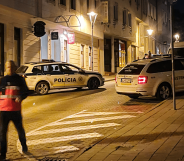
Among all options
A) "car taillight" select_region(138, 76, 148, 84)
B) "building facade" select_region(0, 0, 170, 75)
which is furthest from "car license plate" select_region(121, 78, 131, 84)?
"building facade" select_region(0, 0, 170, 75)

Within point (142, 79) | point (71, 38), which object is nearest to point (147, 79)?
point (142, 79)

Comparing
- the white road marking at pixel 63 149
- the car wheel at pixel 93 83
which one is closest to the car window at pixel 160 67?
the car wheel at pixel 93 83

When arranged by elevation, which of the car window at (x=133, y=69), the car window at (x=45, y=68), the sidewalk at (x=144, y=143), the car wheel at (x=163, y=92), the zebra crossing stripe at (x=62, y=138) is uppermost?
the car window at (x=45, y=68)

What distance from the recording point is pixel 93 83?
66.9 ft

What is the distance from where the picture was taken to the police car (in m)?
18.2

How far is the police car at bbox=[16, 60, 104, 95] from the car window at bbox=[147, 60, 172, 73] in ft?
19.2

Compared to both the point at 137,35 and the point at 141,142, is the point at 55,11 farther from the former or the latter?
the point at 137,35

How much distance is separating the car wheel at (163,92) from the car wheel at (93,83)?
6.18 m

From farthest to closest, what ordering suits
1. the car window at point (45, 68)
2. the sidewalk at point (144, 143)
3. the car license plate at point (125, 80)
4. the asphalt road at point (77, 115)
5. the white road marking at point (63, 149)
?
the car window at point (45, 68) → the car license plate at point (125, 80) → the asphalt road at point (77, 115) → the white road marking at point (63, 149) → the sidewalk at point (144, 143)

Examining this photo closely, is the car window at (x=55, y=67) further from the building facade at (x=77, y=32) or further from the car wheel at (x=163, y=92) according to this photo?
Result: the car wheel at (x=163, y=92)

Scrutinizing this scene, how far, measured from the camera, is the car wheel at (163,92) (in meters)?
14.5

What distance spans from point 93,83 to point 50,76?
110 inches

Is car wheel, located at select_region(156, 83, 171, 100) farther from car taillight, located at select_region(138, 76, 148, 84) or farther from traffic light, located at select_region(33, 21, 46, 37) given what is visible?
traffic light, located at select_region(33, 21, 46, 37)

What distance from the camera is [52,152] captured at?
6871 millimetres
